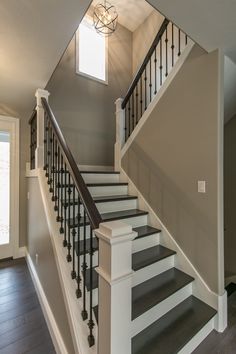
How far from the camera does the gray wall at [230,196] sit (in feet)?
9.80

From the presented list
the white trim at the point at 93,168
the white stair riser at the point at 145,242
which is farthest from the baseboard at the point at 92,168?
the white stair riser at the point at 145,242

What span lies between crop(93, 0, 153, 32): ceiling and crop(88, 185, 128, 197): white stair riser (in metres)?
3.82

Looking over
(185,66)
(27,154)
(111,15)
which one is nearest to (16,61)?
(27,154)

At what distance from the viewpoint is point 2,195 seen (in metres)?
3.41

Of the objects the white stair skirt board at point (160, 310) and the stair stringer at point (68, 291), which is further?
the white stair skirt board at point (160, 310)

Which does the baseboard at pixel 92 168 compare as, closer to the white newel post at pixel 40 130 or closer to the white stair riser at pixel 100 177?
the white stair riser at pixel 100 177

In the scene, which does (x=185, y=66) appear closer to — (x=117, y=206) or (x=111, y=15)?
(x=117, y=206)

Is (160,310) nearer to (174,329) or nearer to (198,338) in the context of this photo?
(174,329)

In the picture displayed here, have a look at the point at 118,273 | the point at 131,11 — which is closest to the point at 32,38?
the point at 118,273

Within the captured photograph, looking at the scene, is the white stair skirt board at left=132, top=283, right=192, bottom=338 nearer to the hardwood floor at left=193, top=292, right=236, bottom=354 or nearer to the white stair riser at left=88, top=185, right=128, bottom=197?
the hardwood floor at left=193, top=292, right=236, bottom=354

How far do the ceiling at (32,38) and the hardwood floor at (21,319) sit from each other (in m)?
2.60

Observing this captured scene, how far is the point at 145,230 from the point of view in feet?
8.38

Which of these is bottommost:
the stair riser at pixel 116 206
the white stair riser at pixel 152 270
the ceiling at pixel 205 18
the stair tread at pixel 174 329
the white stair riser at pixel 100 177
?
the stair tread at pixel 174 329

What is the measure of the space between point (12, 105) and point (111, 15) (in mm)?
2914
